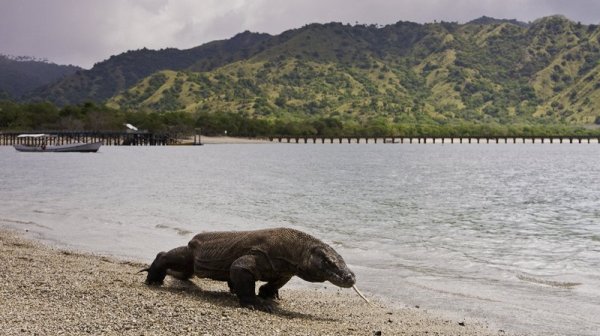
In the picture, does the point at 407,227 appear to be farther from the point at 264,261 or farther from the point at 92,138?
the point at 92,138

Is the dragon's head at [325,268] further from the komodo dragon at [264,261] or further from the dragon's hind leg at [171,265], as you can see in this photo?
the dragon's hind leg at [171,265]

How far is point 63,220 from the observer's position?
29.3m

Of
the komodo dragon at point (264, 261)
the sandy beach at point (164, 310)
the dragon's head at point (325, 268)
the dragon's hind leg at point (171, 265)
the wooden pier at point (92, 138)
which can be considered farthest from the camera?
the wooden pier at point (92, 138)

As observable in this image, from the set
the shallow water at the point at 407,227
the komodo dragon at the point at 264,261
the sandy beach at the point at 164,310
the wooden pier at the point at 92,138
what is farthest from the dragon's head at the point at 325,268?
the wooden pier at the point at 92,138

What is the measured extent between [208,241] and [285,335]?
3572mm

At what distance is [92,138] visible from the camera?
173750mm

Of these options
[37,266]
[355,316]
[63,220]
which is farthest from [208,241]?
[63,220]

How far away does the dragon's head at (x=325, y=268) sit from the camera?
11531 millimetres

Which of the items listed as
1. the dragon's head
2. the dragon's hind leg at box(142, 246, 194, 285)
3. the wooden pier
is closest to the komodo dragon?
the dragon's head

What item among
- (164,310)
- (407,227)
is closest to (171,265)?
(164,310)

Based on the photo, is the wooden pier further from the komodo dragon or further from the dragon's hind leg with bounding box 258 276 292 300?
the dragon's hind leg with bounding box 258 276 292 300

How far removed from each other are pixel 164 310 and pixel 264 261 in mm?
2081

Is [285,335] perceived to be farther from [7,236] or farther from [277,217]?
[277,217]

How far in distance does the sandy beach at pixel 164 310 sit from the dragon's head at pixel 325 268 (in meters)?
0.64
